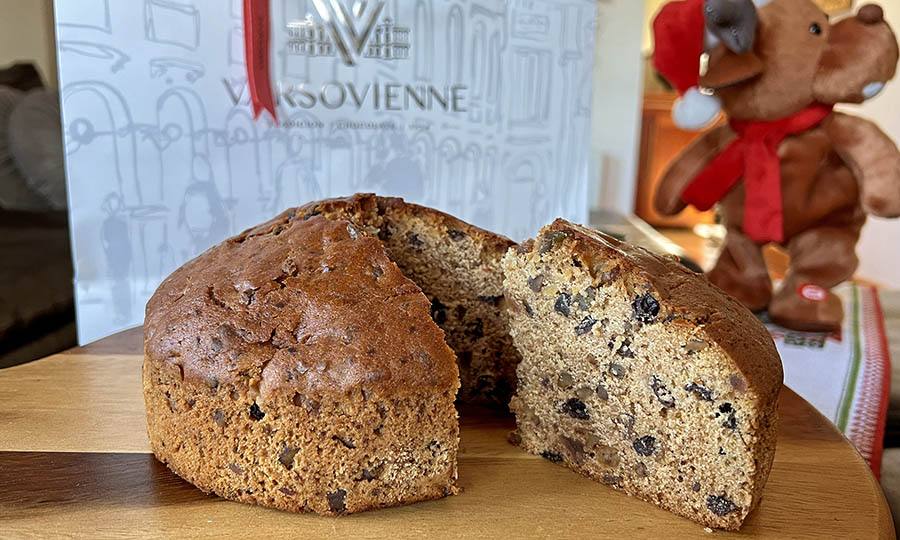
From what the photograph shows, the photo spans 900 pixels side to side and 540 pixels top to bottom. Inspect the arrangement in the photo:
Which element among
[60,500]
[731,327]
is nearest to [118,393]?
[60,500]

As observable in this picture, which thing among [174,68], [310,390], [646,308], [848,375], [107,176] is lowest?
[848,375]

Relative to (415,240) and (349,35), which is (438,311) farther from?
(349,35)

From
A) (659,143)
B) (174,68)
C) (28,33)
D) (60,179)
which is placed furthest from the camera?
(659,143)

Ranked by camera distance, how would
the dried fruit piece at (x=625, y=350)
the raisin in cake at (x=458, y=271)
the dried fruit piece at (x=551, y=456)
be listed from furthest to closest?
the raisin in cake at (x=458, y=271), the dried fruit piece at (x=551, y=456), the dried fruit piece at (x=625, y=350)

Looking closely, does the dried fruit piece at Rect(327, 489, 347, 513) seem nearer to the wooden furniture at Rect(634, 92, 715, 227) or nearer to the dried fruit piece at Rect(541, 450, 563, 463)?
the dried fruit piece at Rect(541, 450, 563, 463)

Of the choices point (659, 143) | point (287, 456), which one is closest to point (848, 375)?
point (287, 456)

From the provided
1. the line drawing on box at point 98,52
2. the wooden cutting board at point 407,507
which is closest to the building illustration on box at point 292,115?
the line drawing on box at point 98,52

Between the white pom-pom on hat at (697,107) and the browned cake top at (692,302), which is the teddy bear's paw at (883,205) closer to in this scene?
the white pom-pom on hat at (697,107)
